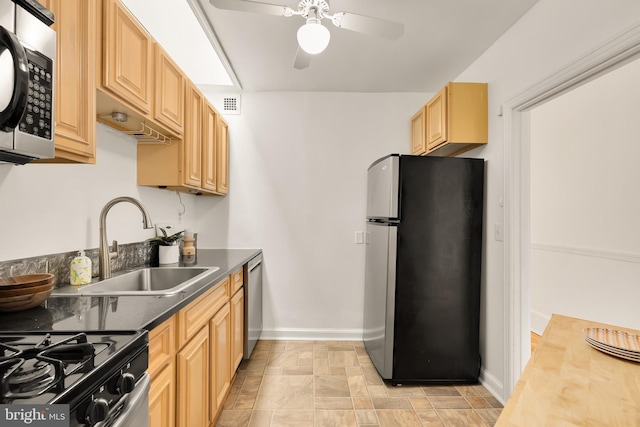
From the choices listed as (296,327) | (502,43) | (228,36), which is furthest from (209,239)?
(502,43)

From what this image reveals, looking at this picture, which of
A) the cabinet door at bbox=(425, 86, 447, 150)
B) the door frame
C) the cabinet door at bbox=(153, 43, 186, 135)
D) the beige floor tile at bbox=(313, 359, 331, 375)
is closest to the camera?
the cabinet door at bbox=(153, 43, 186, 135)

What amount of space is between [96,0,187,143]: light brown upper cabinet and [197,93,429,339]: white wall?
1245 millimetres

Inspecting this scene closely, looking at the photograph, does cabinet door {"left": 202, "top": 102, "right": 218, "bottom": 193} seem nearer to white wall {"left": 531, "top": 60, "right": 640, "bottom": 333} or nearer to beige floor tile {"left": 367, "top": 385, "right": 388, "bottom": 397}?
beige floor tile {"left": 367, "top": 385, "right": 388, "bottom": 397}

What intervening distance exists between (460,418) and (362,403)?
2.08ft

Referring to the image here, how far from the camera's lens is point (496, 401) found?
2.27m

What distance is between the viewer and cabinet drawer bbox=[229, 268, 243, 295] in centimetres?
234

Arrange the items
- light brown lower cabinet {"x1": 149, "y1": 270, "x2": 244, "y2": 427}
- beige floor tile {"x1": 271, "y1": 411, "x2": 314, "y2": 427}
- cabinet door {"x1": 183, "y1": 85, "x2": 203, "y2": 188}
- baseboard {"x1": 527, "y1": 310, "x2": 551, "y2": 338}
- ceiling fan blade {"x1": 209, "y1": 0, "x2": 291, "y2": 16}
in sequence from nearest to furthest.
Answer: light brown lower cabinet {"x1": 149, "y1": 270, "x2": 244, "y2": 427} → ceiling fan blade {"x1": 209, "y1": 0, "x2": 291, "y2": 16} → beige floor tile {"x1": 271, "y1": 411, "x2": 314, "y2": 427} → cabinet door {"x1": 183, "y1": 85, "x2": 203, "y2": 188} → baseboard {"x1": 527, "y1": 310, "x2": 551, "y2": 338}

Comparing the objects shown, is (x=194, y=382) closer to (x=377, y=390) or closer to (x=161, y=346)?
(x=161, y=346)

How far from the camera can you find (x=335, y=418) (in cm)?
206

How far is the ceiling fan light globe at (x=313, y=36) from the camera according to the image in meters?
1.53

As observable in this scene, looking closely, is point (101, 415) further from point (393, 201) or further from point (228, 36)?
point (228, 36)

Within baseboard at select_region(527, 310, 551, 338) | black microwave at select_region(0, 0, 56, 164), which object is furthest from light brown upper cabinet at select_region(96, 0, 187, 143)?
baseboard at select_region(527, 310, 551, 338)

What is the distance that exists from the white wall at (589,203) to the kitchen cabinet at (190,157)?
134 inches

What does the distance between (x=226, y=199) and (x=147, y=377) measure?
8.31 feet
